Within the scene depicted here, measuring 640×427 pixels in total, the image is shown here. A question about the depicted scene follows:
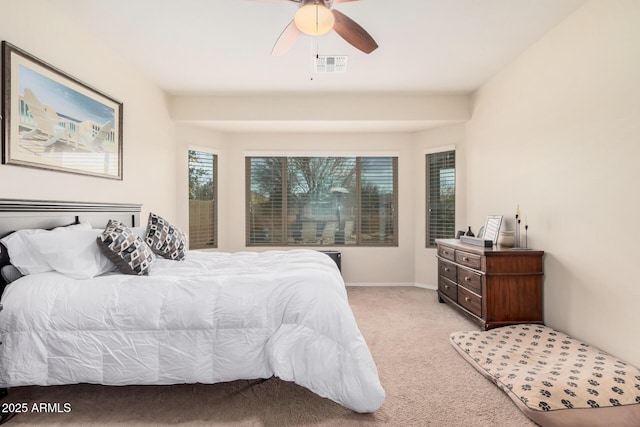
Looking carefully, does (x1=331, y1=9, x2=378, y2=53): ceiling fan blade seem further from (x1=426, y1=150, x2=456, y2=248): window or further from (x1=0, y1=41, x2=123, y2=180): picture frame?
(x1=426, y1=150, x2=456, y2=248): window

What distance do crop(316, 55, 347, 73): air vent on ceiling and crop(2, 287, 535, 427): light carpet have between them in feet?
9.24

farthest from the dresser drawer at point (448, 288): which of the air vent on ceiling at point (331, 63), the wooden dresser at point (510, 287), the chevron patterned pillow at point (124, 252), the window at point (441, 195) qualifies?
the chevron patterned pillow at point (124, 252)

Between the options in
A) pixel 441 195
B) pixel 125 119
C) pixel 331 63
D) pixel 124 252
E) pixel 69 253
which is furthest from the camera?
pixel 441 195

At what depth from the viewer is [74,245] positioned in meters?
2.14

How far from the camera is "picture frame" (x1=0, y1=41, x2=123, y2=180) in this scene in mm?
2250

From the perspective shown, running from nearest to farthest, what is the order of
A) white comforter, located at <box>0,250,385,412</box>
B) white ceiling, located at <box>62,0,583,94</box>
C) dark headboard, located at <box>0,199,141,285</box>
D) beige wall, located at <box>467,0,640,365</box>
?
white comforter, located at <box>0,250,385,412</box>, dark headboard, located at <box>0,199,141,285</box>, beige wall, located at <box>467,0,640,365</box>, white ceiling, located at <box>62,0,583,94</box>

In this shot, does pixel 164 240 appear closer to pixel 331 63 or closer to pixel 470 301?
pixel 331 63

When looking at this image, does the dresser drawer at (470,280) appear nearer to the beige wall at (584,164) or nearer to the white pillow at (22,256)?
the beige wall at (584,164)

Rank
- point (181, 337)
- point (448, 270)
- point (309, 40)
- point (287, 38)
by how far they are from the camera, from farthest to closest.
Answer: point (448, 270) → point (309, 40) → point (287, 38) → point (181, 337)

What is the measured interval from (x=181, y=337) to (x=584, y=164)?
3.24 metres

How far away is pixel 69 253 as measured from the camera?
82.5 inches

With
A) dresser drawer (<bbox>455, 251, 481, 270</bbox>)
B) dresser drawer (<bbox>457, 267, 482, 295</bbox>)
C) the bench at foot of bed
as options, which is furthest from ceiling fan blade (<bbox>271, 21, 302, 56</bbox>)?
the bench at foot of bed

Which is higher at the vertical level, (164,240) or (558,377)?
(164,240)

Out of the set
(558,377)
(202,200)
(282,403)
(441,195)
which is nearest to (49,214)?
(282,403)
